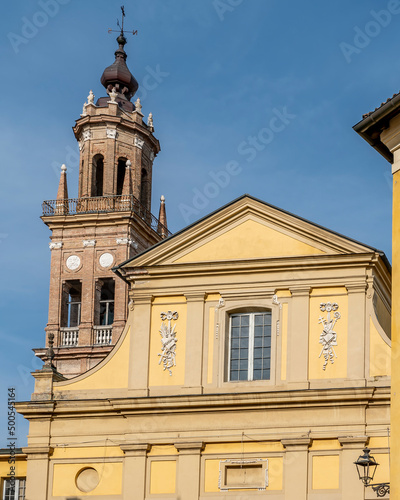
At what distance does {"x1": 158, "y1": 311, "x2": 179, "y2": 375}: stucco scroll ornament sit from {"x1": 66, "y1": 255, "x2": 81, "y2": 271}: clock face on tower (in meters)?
21.5

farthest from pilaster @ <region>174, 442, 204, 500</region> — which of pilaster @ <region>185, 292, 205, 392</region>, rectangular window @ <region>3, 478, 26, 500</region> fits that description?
rectangular window @ <region>3, 478, 26, 500</region>

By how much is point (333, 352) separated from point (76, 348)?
22.5 m

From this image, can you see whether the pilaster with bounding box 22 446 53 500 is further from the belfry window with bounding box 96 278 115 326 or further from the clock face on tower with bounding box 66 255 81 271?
the clock face on tower with bounding box 66 255 81 271

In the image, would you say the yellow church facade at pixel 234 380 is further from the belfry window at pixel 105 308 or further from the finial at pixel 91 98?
the finial at pixel 91 98

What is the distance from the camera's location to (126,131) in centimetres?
5644

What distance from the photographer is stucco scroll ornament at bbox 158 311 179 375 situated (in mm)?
31953

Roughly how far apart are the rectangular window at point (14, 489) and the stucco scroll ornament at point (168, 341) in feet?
16.7

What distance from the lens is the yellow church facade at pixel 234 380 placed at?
1191 inches

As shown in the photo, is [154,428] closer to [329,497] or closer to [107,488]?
[107,488]

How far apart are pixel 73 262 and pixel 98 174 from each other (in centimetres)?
485

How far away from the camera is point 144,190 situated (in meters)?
57.2

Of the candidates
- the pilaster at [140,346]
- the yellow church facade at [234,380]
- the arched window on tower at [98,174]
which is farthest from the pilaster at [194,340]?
the arched window on tower at [98,174]

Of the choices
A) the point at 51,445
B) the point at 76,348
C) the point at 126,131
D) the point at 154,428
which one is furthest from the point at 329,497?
the point at 126,131

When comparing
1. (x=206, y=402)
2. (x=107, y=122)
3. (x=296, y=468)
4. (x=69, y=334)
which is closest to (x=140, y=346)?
(x=206, y=402)
